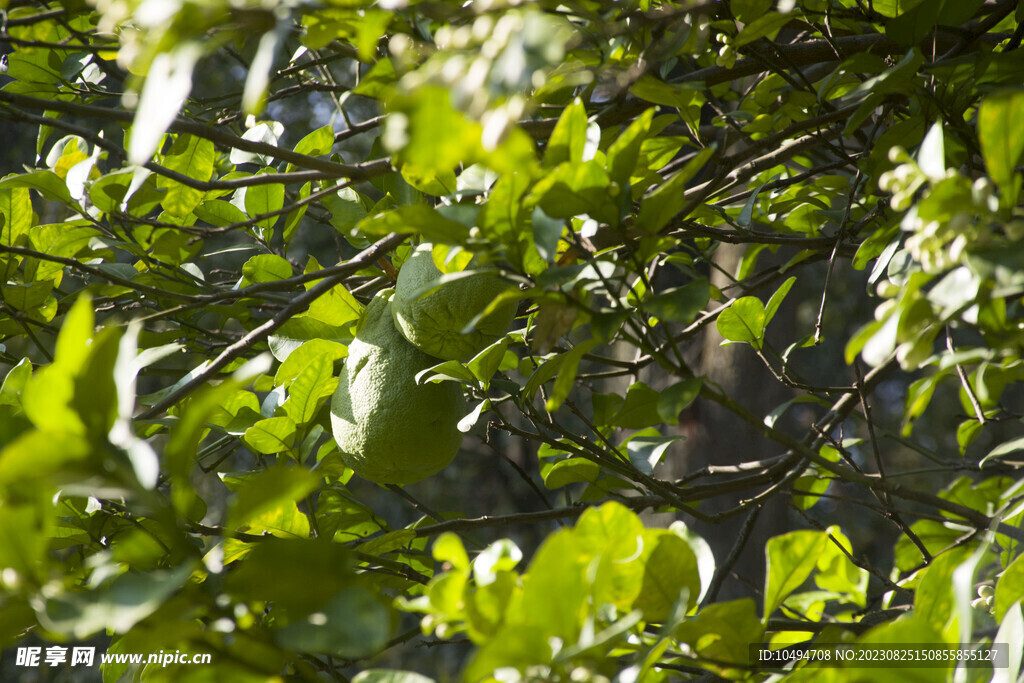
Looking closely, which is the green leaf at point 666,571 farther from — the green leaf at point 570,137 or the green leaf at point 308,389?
the green leaf at point 308,389

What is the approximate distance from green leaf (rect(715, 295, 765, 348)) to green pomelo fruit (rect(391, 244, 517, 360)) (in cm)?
31

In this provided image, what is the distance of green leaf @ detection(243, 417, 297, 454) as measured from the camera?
3.60ft

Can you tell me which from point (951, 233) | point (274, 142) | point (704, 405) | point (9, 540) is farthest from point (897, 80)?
point (704, 405)

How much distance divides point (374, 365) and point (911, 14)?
811mm

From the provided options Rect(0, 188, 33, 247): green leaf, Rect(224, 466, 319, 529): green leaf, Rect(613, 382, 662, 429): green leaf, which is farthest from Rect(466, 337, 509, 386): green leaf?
Rect(0, 188, 33, 247): green leaf

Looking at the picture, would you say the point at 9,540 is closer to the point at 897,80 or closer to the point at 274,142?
the point at 897,80

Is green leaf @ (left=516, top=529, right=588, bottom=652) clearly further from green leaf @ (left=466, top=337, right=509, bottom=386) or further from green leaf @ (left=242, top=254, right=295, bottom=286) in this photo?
green leaf @ (left=242, top=254, right=295, bottom=286)

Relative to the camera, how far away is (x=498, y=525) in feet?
3.91

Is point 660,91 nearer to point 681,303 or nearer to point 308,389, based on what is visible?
point 681,303

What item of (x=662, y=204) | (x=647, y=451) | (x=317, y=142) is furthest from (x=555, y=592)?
(x=317, y=142)

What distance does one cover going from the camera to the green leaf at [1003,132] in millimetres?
525

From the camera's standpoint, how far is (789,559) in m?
0.70

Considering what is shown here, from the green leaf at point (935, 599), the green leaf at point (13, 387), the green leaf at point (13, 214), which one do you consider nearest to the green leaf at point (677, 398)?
the green leaf at point (935, 599)

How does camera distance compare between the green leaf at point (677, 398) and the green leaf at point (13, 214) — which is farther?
the green leaf at point (13, 214)
